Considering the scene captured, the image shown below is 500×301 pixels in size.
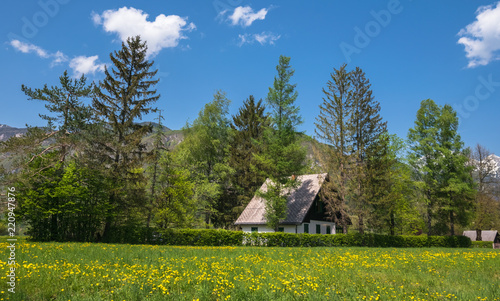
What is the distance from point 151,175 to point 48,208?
672 inches

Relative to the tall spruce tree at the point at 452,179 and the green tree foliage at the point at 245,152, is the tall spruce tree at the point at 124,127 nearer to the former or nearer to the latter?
the green tree foliage at the point at 245,152

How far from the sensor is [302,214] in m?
36.8

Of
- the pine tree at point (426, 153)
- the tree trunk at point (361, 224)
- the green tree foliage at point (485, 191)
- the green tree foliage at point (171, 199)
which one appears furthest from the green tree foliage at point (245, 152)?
the green tree foliage at point (485, 191)

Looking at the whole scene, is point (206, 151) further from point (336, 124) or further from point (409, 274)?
point (409, 274)

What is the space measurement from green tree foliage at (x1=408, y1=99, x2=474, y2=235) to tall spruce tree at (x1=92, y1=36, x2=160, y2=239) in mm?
35825

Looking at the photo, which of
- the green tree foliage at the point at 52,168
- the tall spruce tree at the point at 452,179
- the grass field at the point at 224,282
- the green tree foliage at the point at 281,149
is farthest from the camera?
the tall spruce tree at the point at 452,179

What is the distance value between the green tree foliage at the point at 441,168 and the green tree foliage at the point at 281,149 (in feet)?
66.0

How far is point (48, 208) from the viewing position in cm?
2464

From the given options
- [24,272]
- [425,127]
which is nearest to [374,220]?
[425,127]

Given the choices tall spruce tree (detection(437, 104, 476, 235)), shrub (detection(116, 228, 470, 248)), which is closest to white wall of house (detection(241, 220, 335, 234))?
shrub (detection(116, 228, 470, 248))

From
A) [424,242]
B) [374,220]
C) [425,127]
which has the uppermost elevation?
[425,127]

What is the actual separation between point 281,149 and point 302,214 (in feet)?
28.0

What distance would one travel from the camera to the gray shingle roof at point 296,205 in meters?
37.0

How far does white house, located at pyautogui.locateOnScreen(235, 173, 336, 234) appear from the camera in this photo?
36750 mm
